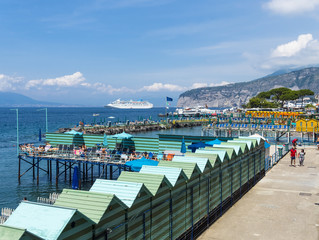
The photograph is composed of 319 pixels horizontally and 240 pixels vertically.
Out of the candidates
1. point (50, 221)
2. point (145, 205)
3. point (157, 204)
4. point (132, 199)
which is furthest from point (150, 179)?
point (50, 221)

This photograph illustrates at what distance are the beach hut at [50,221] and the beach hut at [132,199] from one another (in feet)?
4.76

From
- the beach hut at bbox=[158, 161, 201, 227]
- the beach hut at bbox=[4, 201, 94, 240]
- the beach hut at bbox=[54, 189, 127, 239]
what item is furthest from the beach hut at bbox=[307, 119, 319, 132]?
the beach hut at bbox=[4, 201, 94, 240]

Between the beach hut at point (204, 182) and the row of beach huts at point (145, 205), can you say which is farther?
the beach hut at point (204, 182)

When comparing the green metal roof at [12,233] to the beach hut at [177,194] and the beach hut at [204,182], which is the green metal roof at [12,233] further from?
the beach hut at [204,182]

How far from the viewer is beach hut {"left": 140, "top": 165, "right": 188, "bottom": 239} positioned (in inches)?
390

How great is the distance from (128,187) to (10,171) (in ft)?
119

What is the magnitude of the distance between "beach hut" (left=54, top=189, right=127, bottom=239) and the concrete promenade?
15.4 ft

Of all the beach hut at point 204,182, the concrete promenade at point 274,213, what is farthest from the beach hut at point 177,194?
the concrete promenade at point 274,213

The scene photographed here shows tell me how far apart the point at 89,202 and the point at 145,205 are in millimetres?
1902

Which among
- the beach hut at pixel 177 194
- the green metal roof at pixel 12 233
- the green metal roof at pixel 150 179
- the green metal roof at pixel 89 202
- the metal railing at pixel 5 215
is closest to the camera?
the green metal roof at pixel 12 233

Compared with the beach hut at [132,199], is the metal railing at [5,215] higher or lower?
lower

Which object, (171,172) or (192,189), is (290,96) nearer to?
(192,189)

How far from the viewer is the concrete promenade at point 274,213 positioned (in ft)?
38.2

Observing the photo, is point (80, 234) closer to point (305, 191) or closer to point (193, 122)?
point (305, 191)
